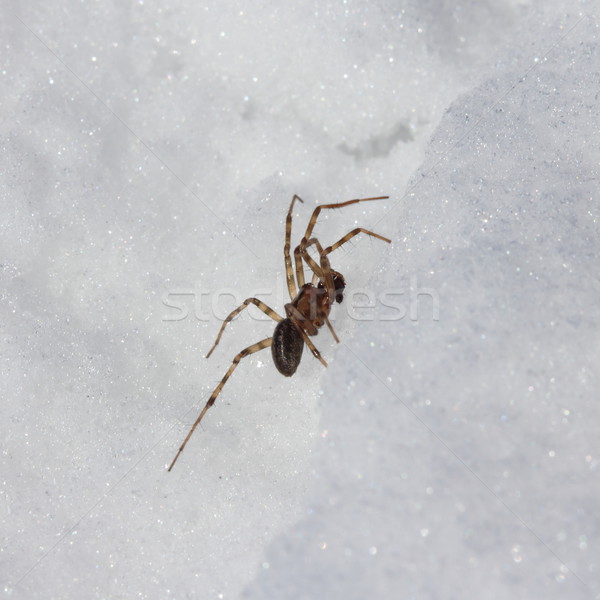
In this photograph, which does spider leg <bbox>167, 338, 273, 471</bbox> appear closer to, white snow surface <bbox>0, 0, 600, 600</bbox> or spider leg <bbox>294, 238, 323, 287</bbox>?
white snow surface <bbox>0, 0, 600, 600</bbox>

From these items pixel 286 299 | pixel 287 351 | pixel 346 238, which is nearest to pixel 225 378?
pixel 287 351

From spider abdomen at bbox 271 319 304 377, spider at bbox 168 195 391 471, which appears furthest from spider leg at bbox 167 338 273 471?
spider abdomen at bbox 271 319 304 377

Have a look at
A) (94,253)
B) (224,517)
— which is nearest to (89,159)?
(94,253)

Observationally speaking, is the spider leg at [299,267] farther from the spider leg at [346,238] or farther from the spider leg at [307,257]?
the spider leg at [346,238]

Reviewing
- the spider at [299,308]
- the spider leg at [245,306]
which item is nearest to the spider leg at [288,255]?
the spider at [299,308]

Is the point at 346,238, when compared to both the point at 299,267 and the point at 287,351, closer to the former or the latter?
the point at 299,267

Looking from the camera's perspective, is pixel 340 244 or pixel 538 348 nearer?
pixel 538 348

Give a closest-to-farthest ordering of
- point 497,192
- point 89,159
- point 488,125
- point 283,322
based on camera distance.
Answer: point 497,192 → point 488,125 → point 283,322 → point 89,159

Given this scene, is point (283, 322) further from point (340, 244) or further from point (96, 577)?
point (96, 577)
